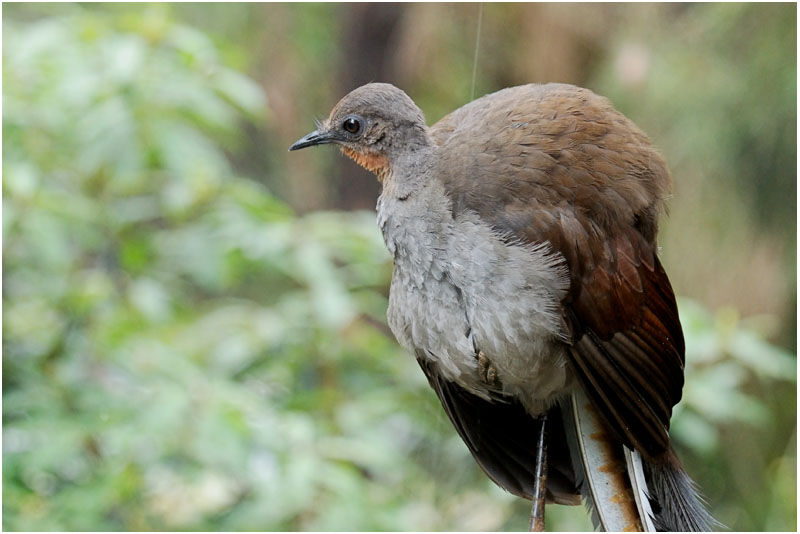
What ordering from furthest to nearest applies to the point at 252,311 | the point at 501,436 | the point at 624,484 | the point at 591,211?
the point at 252,311, the point at 501,436, the point at 624,484, the point at 591,211

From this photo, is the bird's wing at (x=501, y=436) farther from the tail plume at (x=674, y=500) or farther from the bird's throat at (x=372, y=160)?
the bird's throat at (x=372, y=160)

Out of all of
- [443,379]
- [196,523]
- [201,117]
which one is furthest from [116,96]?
[443,379]

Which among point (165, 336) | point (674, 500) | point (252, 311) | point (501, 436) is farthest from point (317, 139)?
point (252, 311)

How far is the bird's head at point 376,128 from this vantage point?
6.06ft

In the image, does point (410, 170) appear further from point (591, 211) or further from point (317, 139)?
A: point (591, 211)

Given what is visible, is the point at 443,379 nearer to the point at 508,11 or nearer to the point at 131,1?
the point at 131,1

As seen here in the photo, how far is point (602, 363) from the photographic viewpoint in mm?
1942

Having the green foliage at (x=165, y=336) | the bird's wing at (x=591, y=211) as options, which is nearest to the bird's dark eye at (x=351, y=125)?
the bird's wing at (x=591, y=211)

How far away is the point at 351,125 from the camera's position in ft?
6.23

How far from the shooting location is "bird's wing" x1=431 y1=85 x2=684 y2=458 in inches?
71.5

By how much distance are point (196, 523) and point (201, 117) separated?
4.50 feet

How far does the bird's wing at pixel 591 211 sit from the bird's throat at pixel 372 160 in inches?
4.5

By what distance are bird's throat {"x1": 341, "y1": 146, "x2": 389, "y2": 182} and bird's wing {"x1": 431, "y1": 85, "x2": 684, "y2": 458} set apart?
113 millimetres

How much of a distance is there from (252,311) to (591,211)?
2.33 metres
